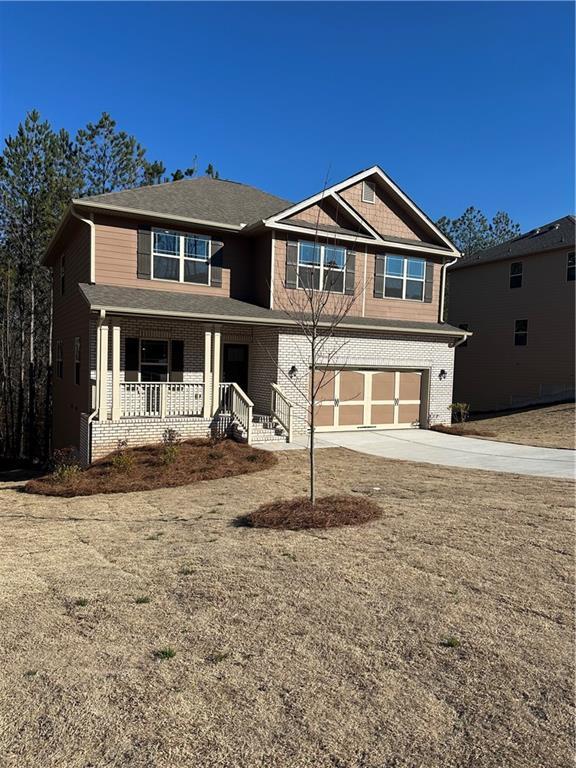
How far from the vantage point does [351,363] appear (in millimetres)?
17234

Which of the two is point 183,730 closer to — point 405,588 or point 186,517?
point 405,588

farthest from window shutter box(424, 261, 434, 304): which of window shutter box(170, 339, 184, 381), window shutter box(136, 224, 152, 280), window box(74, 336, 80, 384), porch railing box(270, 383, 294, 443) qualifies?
window box(74, 336, 80, 384)

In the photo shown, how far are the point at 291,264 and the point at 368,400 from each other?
5.10m

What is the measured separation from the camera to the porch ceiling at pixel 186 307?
13430mm

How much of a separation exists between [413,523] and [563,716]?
3.98m

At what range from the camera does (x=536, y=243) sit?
84.8 feet

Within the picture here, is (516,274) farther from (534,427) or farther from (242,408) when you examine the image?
(242,408)

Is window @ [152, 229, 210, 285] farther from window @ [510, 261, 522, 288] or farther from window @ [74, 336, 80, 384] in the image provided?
window @ [510, 261, 522, 288]

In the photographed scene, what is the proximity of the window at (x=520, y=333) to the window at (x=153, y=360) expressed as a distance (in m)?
18.1

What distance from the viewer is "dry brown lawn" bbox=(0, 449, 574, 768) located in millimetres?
3016

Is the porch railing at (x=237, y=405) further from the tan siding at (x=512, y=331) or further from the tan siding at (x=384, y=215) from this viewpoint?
the tan siding at (x=512, y=331)

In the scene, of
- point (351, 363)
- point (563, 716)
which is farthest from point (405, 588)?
point (351, 363)

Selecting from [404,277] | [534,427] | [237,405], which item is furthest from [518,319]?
[237,405]

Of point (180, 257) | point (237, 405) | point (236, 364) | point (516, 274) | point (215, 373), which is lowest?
point (237, 405)
